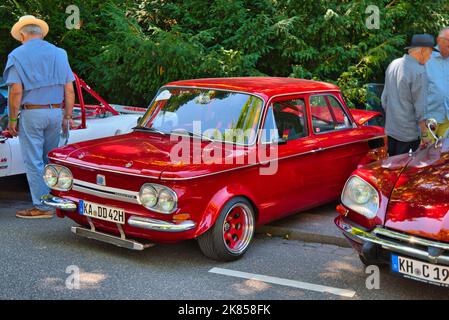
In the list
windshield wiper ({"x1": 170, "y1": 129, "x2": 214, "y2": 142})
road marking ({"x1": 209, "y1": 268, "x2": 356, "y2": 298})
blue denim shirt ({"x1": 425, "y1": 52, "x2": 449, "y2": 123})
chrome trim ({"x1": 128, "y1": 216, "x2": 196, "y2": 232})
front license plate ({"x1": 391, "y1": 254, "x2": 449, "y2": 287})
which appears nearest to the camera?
front license plate ({"x1": 391, "y1": 254, "x2": 449, "y2": 287})

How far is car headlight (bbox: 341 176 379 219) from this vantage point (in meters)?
4.32

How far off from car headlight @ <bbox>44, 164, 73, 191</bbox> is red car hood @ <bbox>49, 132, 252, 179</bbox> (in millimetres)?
103

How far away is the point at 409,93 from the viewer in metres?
6.22

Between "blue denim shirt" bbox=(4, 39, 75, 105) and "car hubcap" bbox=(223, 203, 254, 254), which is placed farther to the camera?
"blue denim shirt" bbox=(4, 39, 75, 105)

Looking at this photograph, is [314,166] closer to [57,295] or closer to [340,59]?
[57,295]

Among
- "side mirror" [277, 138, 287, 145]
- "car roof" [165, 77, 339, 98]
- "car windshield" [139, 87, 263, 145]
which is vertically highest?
"car roof" [165, 77, 339, 98]

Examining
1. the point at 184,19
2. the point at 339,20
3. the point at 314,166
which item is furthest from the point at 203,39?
the point at 314,166

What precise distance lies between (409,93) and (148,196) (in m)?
3.13

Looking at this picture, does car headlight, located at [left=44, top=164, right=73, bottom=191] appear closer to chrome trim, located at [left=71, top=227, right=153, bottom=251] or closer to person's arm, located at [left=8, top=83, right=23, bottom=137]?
chrome trim, located at [left=71, top=227, right=153, bottom=251]

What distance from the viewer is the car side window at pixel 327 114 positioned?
6.04 meters

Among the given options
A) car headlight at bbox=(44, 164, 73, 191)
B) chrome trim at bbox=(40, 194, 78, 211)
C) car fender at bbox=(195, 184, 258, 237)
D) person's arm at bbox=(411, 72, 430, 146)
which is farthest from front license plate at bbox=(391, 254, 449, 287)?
car headlight at bbox=(44, 164, 73, 191)

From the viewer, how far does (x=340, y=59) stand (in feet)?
30.4

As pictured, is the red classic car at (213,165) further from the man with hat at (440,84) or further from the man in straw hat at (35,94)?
the man with hat at (440,84)

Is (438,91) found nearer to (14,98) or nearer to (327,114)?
(327,114)
